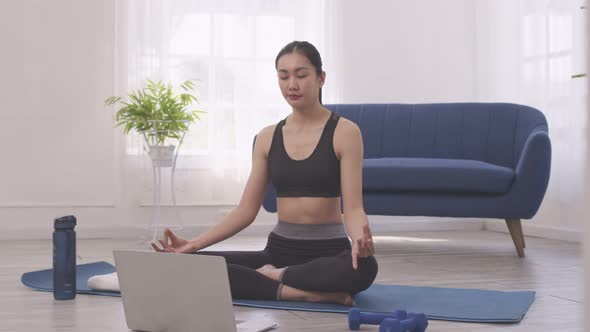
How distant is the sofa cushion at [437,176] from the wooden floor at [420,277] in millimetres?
337

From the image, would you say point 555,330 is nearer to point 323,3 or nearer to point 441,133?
point 441,133

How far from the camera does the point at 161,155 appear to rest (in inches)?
182

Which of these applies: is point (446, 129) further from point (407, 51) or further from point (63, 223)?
point (63, 223)

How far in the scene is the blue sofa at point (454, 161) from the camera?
377 centimetres

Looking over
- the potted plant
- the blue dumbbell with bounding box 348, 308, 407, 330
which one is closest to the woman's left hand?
the blue dumbbell with bounding box 348, 308, 407, 330

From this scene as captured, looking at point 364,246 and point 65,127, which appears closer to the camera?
point 364,246

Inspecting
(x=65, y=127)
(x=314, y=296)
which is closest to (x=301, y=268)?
(x=314, y=296)

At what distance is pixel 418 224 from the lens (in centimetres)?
554

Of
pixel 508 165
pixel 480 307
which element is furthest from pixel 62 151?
pixel 480 307

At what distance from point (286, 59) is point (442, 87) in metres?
3.46

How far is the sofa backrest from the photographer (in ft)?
14.5

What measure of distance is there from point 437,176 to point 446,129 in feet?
2.49

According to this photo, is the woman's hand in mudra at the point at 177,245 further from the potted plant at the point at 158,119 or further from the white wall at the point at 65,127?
the white wall at the point at 65,127

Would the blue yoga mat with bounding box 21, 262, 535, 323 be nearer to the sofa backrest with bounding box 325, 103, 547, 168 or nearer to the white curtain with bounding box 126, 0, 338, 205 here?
the sofa backrest with bounding box 325, 103, 547, 168
